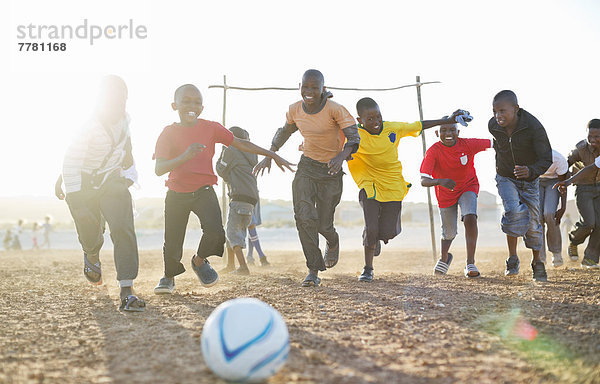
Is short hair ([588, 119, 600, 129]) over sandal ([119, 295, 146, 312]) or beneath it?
over

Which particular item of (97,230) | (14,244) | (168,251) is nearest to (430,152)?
(168,251)

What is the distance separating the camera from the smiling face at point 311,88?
19.1 ft

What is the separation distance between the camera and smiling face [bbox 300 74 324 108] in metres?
5.81

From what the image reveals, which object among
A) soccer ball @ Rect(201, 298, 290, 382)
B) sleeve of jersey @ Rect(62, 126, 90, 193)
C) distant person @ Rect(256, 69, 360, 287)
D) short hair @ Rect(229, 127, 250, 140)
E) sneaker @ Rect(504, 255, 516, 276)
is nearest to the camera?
soccer ball @ Rect(201, 298, 290, 382)

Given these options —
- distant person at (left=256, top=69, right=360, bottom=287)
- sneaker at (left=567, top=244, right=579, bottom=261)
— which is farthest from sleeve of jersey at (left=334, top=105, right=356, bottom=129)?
sneaker at (left=567, top=244, right=579, bottom=261)

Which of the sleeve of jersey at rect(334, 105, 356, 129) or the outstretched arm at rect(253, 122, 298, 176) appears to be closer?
the sleeve of jersey at rect(334, 105, 356, 129)

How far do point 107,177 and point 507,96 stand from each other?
4.42 m

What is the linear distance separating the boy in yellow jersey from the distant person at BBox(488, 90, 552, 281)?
1.54ft

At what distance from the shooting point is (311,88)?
19.1 ft

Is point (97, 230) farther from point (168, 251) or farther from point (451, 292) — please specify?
point (451, 292)

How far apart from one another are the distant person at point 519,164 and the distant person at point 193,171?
2.59m

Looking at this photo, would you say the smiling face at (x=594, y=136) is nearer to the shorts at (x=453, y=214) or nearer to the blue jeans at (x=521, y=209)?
the blue jeans at (x=521, y=209)

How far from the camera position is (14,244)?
2545 centimetres

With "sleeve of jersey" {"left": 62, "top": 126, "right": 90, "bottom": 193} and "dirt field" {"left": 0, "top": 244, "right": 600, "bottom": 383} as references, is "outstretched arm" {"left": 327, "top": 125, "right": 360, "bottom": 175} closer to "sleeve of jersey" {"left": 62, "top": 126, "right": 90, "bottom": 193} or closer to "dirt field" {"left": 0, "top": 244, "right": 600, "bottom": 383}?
"dirt field" {"left": 0, "top": 244, "right": 600, "bottom": 383}
